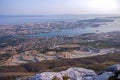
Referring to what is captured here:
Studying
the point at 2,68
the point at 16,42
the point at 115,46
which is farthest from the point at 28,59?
the point at 16,42

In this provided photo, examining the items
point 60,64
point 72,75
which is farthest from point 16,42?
point 72,75

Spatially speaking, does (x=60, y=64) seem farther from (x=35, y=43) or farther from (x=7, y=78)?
(x=35, y=43)

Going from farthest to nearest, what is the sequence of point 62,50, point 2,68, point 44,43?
point 44,43 → point 62,50 → point 2,68

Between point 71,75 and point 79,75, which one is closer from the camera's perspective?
point 71,75

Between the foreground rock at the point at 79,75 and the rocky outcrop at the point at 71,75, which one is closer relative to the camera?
the foreground rock at the point at 79,75

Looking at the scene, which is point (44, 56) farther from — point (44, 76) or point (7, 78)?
point (44, 76)

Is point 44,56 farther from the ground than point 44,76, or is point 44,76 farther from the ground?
point 44,76

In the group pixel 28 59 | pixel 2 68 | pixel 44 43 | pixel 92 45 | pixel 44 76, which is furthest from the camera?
pixel 44 43

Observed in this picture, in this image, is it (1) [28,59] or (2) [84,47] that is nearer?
(1) [28,59]

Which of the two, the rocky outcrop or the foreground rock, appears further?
the rocky outcrop
